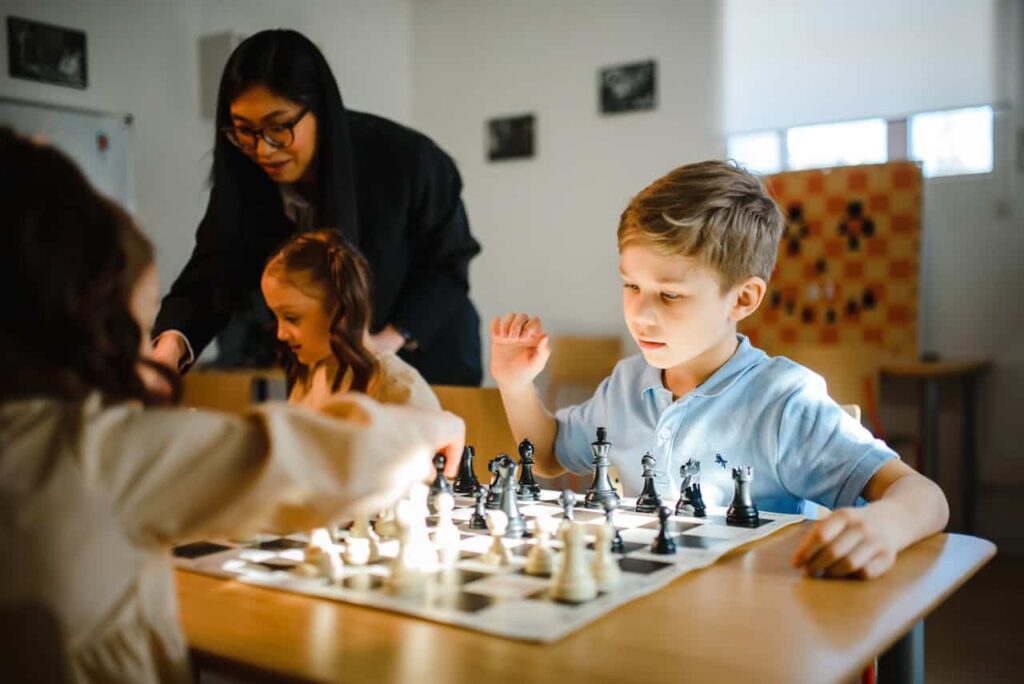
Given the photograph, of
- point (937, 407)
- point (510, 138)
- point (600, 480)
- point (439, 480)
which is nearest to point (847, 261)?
point (937, 407)

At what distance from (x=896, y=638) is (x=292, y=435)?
60cm

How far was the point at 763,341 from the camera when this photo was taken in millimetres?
4898

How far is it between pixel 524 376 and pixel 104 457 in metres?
1.08

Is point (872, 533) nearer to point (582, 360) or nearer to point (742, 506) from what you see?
point (742, 506)

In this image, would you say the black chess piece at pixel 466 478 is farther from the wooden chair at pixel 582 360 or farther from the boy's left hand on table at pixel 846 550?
the wooden chair at pixel 582 360

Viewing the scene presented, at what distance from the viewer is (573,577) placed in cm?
101

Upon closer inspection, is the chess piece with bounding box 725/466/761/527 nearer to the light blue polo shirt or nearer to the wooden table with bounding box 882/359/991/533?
the light blue polo shirt

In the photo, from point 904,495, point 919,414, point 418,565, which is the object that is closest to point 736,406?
point 904,495

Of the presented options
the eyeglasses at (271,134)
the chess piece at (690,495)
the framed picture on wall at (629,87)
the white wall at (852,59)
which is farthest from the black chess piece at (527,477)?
the framed picture on wall at (629,87)

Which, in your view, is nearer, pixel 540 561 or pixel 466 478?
pixel 540 561

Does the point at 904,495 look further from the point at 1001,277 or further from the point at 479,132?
the point at 479,132

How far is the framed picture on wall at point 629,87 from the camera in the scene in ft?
17.6

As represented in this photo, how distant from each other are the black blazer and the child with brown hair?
1420 millimetres

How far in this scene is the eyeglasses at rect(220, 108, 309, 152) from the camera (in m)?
2.04
